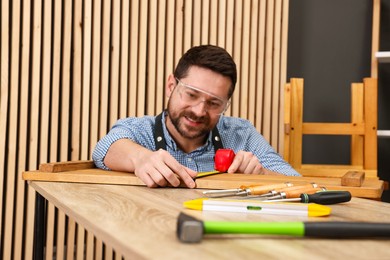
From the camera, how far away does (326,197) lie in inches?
49.0

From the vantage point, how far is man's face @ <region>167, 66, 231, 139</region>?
7.89 feet

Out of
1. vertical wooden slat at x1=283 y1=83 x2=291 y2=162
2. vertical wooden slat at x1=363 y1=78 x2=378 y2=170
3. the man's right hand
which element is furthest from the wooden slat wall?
the man's right hand

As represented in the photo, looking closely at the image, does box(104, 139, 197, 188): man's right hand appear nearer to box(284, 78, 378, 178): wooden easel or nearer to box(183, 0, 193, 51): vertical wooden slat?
box(284, 78, 378, 178): wooden easel

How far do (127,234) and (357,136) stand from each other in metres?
2.68

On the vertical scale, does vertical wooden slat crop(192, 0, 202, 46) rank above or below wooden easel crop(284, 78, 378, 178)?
above

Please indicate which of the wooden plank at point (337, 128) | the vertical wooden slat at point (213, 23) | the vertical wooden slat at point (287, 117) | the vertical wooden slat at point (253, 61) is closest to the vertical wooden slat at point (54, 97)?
the vertical wooden slat at point (213, 23)

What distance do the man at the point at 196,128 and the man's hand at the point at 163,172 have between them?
424mm

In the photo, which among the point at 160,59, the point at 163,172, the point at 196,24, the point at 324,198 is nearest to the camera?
the point at 324,198

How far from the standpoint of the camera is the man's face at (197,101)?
2404mm

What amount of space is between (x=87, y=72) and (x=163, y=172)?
1.87 metres

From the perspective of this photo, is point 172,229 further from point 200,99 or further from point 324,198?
point 200,99

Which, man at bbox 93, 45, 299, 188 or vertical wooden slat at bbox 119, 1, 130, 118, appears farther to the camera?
vertical wooden slat at bbox 119, 1, 130, 118

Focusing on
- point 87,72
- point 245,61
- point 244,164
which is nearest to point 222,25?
point 245,61

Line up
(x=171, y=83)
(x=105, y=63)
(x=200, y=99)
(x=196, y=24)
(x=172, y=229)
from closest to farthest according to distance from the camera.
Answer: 1. (x=172, y=229)
2. (x=200, y=99)
3. (x=171, y=83)
4. (x=105, y=63)
5. (x=196, y=24)
